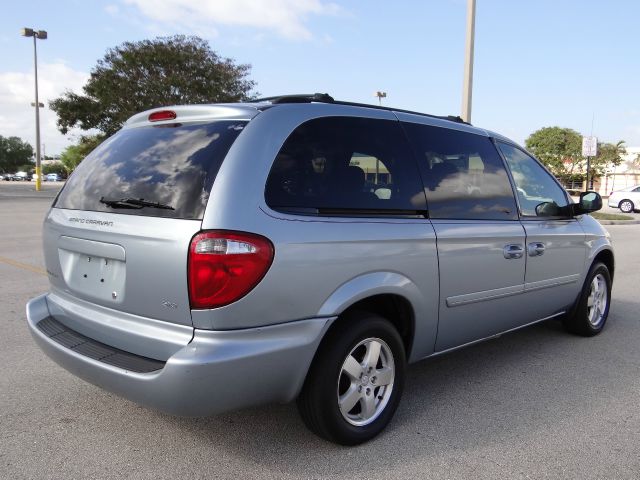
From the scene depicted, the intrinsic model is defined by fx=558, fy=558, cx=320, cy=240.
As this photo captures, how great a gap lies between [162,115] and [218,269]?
114 cm

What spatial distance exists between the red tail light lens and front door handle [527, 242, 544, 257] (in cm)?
261

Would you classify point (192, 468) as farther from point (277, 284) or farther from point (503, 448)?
point (503, 448)

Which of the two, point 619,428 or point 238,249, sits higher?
point 238,249

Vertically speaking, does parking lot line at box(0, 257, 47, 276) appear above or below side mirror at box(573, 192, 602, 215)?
below

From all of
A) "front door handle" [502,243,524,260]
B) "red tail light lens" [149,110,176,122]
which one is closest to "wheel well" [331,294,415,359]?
"front door handle" [502,243,524,260]

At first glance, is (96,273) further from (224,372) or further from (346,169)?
(346,169)

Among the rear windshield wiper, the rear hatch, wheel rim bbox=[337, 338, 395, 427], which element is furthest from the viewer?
wheel rim bbox=[337, 338, 395, 427]

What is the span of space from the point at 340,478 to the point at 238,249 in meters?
1.21

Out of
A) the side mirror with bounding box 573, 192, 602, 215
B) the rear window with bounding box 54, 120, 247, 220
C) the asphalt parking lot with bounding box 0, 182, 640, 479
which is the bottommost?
the asphalt parking lot with bounding box 0, 182, 640, 479

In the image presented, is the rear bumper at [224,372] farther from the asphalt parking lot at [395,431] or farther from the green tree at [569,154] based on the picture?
the green tree at [569,154]

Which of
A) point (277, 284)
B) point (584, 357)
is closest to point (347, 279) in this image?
point (277, 284)

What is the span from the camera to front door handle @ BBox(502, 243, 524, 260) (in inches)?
149

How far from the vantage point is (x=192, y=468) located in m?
2.72

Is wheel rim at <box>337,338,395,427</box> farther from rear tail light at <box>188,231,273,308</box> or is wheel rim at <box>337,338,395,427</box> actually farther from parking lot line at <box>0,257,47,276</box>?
parking lot line at <box>0,257,47,276</box>
